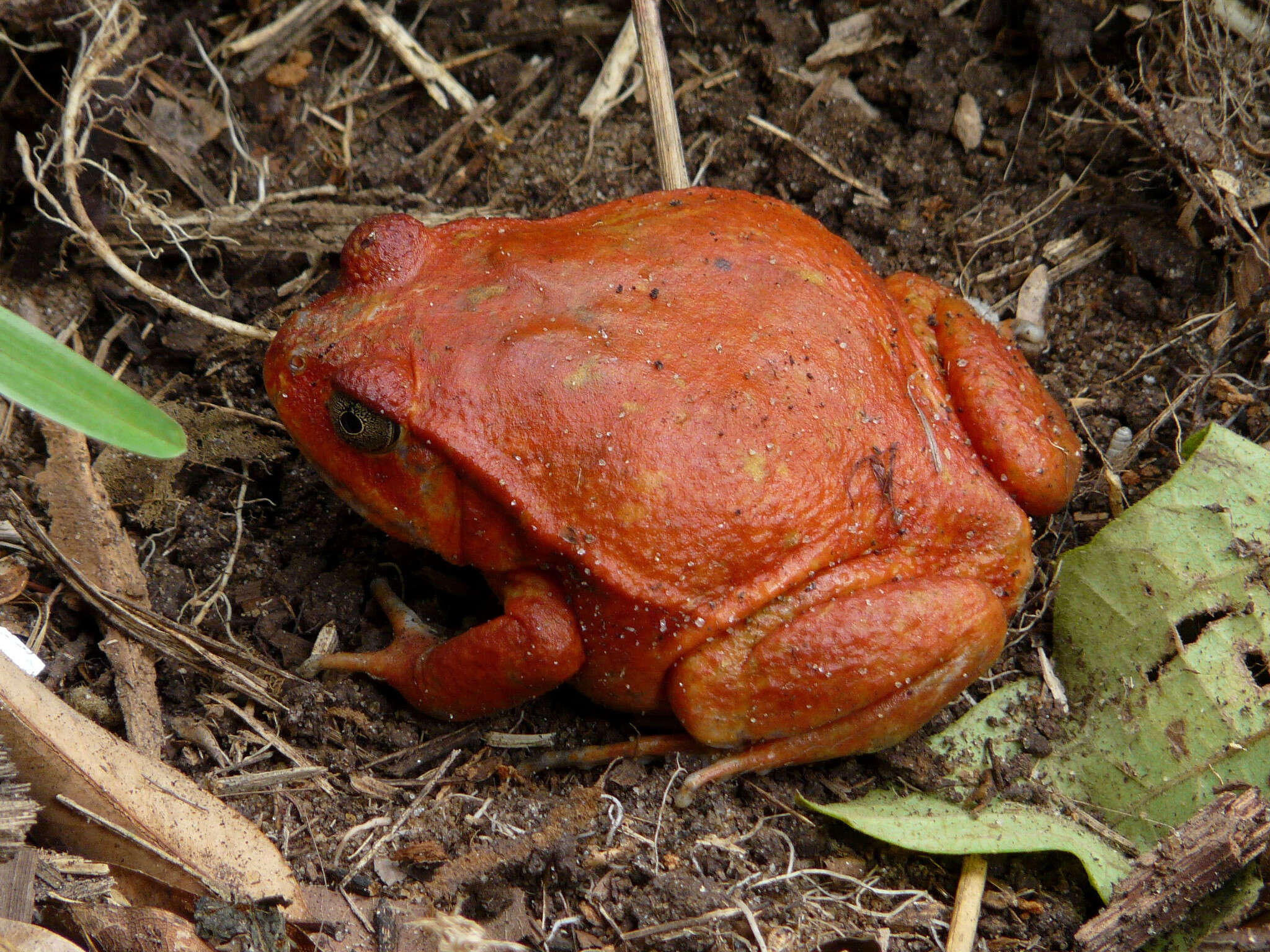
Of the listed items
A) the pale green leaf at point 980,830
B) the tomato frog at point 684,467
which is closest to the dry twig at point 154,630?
the tomato frog at point 684,467

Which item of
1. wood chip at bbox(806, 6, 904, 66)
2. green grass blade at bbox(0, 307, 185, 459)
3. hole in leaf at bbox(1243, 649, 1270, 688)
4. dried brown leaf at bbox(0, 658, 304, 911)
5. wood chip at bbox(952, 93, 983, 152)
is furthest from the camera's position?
wood chip at bbox(806, 6, 904, 66)

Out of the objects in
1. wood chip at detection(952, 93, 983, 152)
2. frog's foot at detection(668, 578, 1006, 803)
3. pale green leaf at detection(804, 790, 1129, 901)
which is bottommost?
pale green leaf at detection(804, 790, 1129, 901)

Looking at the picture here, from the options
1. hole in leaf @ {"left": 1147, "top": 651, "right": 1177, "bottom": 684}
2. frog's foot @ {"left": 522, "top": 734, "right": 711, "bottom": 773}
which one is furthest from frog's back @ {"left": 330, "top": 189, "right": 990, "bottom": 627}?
hole in leaf @ {"left": 1147, "top": 651, "right": 1177, "bottom": 684}

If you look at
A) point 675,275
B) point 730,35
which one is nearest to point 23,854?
point 675,275

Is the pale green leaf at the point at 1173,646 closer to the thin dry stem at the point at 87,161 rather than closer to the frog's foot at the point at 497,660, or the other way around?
the frog's foot at the point at 497,660

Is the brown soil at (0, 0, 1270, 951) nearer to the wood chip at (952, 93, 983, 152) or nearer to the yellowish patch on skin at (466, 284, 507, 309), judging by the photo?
the wood chip at (952, 93, 983, 152)

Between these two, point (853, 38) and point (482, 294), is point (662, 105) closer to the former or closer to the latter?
point (853, 38)

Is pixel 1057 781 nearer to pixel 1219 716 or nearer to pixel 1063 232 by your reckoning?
pixel 1219 716

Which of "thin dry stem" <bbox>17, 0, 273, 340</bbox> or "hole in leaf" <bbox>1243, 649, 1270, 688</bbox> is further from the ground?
"thin dry stem" <bbox>17, 0, 273, 340</bbox>
